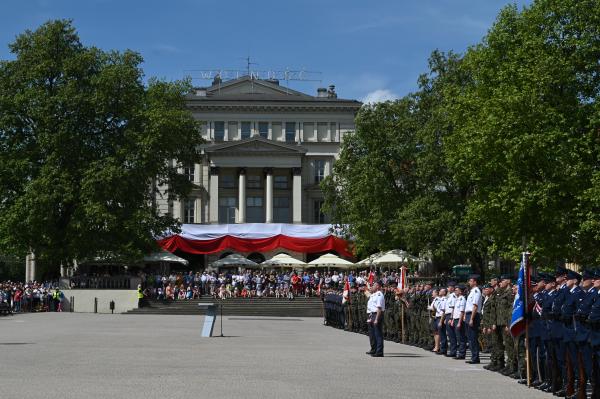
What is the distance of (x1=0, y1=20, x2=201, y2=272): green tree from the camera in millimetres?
55719

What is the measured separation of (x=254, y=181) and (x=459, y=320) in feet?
221

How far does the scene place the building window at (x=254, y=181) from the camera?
90.2 meters

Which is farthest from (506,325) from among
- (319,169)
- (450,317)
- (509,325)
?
(319,169)

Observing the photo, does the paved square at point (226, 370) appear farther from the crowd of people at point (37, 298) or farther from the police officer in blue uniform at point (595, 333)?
the crowd of people at point (37, 298)

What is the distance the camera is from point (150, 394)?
48.3 ft

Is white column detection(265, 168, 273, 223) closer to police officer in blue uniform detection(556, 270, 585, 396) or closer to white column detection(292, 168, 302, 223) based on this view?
white column detection(292, 168, 302, 223)

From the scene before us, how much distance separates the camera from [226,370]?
1914cm

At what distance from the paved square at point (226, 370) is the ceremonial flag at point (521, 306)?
1.01 m

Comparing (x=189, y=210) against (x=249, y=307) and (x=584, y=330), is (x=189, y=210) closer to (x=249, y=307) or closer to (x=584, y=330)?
(x=249, y=307)

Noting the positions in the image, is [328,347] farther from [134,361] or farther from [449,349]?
[134,361]

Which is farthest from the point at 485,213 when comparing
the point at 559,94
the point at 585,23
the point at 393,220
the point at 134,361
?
the point at 134,361

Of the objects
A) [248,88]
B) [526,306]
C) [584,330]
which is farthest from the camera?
[248,88]

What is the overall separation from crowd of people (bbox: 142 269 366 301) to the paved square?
90.1 ft

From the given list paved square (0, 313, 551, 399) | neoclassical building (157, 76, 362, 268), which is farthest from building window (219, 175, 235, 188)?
paved square (0, 313, 551, 399)
